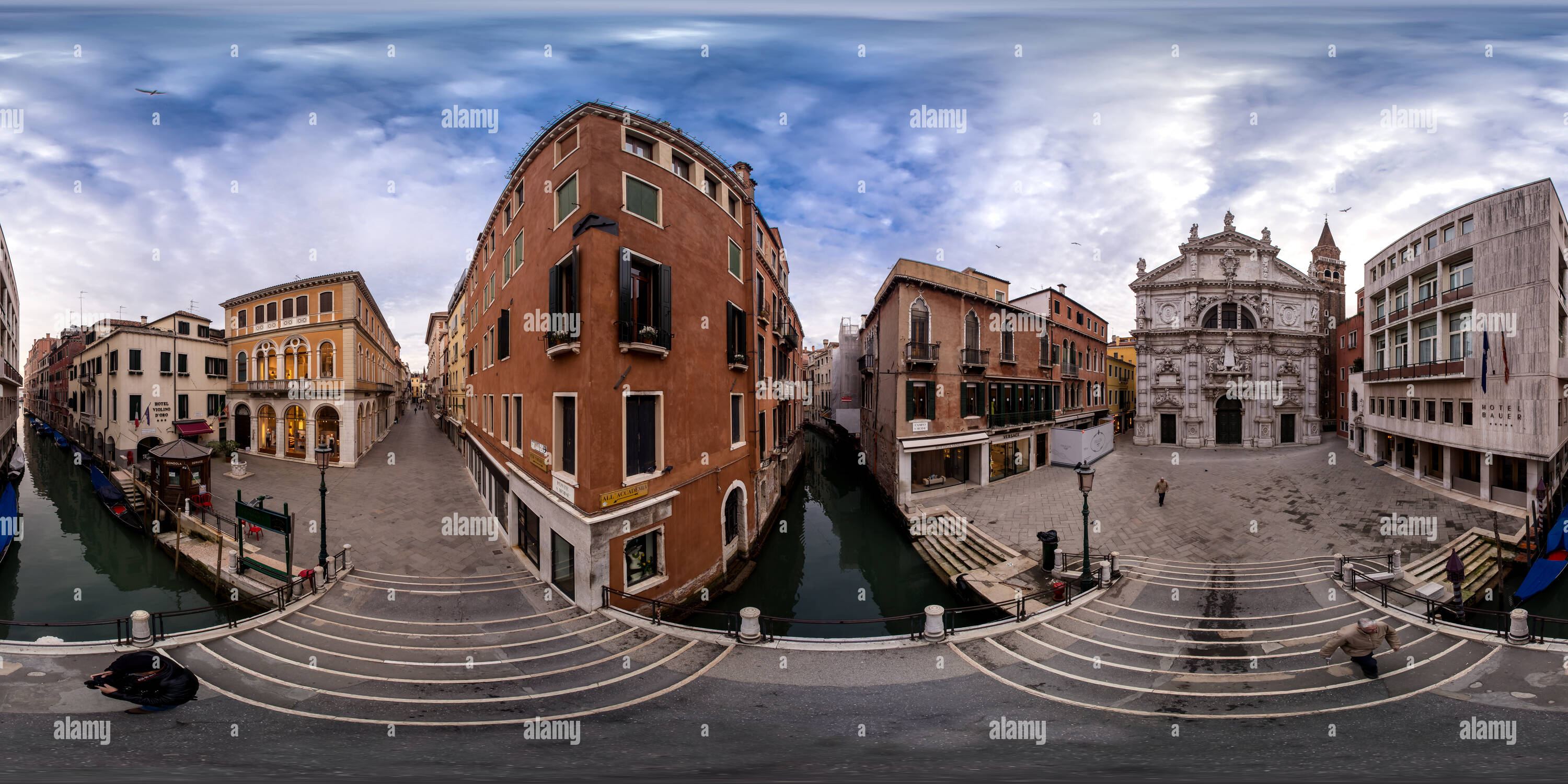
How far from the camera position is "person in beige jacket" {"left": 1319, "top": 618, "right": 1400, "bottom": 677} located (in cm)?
760

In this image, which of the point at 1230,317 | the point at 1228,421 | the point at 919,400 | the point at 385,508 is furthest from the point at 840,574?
the point at 1230,317

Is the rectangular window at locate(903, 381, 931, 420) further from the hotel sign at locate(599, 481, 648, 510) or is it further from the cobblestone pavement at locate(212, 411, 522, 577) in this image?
the cobblestone pavement at locate(212, 411, 522, 577)

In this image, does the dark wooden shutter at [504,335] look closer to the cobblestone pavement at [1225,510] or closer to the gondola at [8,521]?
the gondola at [8,521]

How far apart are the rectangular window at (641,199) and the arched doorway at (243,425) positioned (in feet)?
110

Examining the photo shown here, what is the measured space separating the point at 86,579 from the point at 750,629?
2056 centimetres

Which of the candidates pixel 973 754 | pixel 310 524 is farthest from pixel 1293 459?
pixel 310 524

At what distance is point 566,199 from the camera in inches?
448

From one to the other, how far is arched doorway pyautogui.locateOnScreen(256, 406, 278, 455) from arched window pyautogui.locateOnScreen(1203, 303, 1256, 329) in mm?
59826

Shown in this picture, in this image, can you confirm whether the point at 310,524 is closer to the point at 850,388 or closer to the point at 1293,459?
the point at 850,388

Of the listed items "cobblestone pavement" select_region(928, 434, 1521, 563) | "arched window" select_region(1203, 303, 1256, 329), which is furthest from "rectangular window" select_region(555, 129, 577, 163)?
"arched window" select_region(1203, 303, 1256, 329)

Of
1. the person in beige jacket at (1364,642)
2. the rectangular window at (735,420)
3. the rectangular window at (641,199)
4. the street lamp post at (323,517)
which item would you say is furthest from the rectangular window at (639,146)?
the person in beige jacket at (1364,642)

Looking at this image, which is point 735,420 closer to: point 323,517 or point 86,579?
point 323,517

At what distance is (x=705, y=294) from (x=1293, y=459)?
34.7m

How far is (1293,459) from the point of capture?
28.6 m
